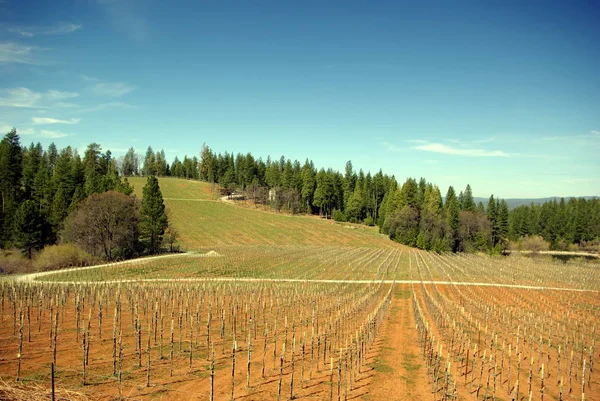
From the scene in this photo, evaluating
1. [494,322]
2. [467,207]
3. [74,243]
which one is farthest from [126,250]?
[467,207]

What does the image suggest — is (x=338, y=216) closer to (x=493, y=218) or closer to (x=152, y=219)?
(x=493, y=218)

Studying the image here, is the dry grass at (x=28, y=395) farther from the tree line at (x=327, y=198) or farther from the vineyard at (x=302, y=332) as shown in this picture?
the tree line at (x=327, y=198)

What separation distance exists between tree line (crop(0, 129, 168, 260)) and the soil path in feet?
130

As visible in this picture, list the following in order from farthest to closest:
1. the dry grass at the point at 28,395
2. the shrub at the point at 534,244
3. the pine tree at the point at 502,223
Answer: the shrub at the point at 534,244 < the pine tree at the point at 502,223 < the dry grass at the point at 28,395

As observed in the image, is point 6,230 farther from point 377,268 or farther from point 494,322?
point 494,322

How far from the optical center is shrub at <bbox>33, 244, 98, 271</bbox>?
137 ft

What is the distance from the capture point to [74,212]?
5150cm

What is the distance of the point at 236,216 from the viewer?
8669cm

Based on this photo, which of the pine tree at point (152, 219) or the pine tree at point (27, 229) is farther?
the pine tree at point (152, 219)

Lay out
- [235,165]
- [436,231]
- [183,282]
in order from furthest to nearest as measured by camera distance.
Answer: [235,165] < [436,231] < [183,282]

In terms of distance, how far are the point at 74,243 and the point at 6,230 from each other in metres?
10.4

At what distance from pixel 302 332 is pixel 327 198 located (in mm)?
81825

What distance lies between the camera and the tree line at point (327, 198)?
2404 inches

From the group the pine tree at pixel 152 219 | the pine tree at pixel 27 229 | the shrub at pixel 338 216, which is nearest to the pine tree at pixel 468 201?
the shrub at pixel 338 216
